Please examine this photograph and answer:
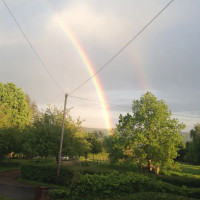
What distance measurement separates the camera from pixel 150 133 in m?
24.2

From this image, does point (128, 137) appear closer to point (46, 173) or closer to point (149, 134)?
point (149, 134)

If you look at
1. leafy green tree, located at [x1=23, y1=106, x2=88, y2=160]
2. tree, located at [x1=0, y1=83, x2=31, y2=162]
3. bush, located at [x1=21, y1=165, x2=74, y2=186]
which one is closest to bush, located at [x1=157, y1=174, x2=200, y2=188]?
bush, located at [x1=21, y1=165, x2=74, y2=186]

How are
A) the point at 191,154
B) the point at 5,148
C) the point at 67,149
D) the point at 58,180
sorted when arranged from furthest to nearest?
the point at 191,154, the point at 5,148, the point at 67,149, the point at 58,180

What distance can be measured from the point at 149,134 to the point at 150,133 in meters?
0.17

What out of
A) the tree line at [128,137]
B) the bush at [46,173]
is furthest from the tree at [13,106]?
the bush at [46,173]

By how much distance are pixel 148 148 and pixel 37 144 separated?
12463 millimetres

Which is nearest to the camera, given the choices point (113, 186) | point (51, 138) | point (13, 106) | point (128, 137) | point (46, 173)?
point (113, 186)

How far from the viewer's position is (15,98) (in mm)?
40188

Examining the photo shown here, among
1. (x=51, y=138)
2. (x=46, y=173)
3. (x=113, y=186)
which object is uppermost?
(x=51, y=138)

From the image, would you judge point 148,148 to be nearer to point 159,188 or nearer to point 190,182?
point 190,182

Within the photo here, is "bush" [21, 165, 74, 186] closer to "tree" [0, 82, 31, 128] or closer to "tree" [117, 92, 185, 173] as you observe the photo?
"tree" [117, 92, 185, 173]

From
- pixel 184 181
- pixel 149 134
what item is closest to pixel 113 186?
pixel 184 181

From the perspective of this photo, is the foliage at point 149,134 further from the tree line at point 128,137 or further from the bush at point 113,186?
the bush at point 113,186

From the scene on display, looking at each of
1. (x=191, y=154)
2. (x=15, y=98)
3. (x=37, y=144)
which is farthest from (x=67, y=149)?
(x=191, y=154)
